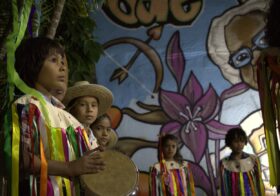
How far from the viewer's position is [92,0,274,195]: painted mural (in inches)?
241

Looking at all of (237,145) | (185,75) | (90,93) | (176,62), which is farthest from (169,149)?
(90,93)

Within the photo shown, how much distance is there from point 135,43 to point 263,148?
2140mm

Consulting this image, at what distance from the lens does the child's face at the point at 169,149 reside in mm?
5399

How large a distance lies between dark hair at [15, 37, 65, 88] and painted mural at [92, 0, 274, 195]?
13.8 ft

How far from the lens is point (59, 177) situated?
170cm

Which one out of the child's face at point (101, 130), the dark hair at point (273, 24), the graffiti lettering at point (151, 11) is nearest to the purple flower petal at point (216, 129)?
the graffiti lettering at point (151, 11)

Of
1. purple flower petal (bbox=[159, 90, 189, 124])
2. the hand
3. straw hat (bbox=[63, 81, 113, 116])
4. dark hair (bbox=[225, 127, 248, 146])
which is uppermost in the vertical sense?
straw hat (bbox=[63, 81, 113, 116])

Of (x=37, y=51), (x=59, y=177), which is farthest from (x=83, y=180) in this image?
(x=37, y=51)

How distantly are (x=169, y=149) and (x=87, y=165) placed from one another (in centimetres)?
387

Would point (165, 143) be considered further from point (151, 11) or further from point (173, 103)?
point (151, 11)

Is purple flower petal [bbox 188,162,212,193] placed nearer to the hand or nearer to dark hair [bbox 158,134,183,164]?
dark hair [bbox 158,134,183,164]

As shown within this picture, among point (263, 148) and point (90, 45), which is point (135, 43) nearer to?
point (263, 148)

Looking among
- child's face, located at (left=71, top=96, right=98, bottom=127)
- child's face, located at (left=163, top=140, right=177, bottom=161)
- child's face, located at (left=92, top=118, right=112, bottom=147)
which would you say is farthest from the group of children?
child's face, located at (left=163, top=140, right=177, bottom=161)

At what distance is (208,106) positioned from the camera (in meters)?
6.25
